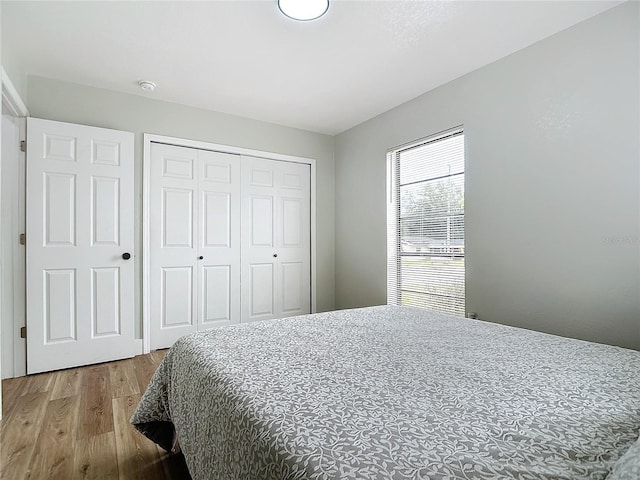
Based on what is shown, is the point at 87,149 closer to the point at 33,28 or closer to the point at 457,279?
the point at 33,28

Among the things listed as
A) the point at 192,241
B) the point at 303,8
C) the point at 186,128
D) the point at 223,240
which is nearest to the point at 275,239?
the point at 223,240

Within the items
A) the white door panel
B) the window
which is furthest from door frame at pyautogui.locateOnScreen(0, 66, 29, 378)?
the window

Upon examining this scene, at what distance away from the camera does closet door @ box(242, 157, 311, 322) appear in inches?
151

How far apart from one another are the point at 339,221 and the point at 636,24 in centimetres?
308

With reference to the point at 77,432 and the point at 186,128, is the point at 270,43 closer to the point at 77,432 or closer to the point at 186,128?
the point at 186,128

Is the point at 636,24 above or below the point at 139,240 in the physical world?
A: above

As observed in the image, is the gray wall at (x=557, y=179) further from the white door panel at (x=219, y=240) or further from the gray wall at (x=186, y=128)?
the white door panel at (x=219, y=240)

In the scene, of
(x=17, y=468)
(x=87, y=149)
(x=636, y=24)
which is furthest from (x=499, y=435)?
(x=87, y=149)

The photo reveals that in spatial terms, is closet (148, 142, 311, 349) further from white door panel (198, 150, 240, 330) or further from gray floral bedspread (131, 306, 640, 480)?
gray floral bedspread (131, 306, 640, 480)

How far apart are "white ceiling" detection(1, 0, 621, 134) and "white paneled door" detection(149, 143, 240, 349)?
2.32 ft

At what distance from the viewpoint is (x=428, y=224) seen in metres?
3.21

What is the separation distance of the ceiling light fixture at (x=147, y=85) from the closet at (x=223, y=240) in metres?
0.51

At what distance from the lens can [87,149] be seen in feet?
9.52

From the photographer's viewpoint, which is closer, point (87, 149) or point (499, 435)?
point (499, 435)
